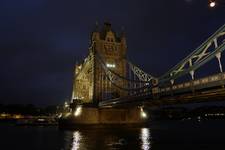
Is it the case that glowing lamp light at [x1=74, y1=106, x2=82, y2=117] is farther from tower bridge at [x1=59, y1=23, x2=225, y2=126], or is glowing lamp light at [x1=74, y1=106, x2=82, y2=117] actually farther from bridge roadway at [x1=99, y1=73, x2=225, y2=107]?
bridge roadway at [x1=99, y1=73, x2=225, y2=107]

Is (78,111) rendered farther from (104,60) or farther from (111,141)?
(111,141)

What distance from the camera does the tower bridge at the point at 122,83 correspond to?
25.2 metres

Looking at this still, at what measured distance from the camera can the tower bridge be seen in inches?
992

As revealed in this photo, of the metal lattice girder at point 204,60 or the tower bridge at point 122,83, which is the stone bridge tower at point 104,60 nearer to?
the tower bridge at point 122,83

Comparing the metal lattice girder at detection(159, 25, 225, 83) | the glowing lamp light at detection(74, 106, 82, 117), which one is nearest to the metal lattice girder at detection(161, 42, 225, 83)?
the metal lattice girder at detection(159, 25, 225, 83)

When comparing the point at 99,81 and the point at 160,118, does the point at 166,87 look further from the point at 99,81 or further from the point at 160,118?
the point at 160,118

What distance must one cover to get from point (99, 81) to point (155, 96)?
3270 centimetres

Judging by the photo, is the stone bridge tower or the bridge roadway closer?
the bridge roadway

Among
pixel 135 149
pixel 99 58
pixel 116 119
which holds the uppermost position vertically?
pixel 99 58

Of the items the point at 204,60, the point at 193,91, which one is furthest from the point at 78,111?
the point at 204,60

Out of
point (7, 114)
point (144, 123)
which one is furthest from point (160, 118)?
point (144, 123)

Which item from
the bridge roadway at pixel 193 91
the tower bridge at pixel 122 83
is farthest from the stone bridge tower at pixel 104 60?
the bridge roadway at pixel 193 91

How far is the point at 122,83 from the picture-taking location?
64.0 metres

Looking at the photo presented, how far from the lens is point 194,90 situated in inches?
999
